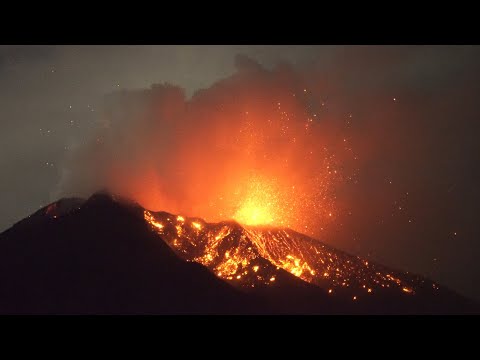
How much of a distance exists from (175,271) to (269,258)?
26119 mm

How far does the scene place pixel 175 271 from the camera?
82.4 metres

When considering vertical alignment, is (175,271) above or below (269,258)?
below

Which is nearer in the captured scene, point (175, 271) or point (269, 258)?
point (175, 271)

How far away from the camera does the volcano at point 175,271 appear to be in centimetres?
7494

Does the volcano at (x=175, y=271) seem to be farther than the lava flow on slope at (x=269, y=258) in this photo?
No

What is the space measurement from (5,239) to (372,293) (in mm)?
80690

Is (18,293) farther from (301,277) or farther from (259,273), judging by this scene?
(301,277)

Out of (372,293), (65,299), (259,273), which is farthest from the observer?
(372,293)

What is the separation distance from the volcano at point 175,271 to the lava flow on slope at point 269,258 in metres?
0.26

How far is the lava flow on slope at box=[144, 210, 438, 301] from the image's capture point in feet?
304

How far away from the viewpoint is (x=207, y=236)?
10088 centimetres
